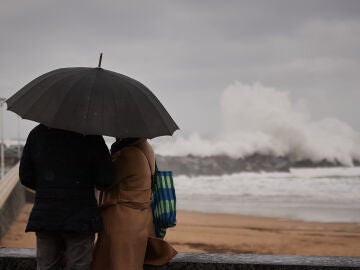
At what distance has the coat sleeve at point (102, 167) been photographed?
8.30 ft

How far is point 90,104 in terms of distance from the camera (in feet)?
8.62

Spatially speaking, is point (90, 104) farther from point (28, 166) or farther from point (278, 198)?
point (278, 198)

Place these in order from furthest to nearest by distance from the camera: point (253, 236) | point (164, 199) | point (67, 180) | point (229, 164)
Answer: point (229, 164) → point (253, 236) → point (164, 199) → point (67, 180)

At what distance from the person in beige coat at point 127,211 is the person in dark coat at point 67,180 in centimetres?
14

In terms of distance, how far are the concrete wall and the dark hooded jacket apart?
1043 millimetres

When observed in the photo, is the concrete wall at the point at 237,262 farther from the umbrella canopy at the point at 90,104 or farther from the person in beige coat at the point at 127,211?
the umbrella canopy at the point at 90,104

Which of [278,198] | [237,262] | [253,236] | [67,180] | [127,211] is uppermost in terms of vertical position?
[67,180]

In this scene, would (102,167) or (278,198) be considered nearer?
(102,167)

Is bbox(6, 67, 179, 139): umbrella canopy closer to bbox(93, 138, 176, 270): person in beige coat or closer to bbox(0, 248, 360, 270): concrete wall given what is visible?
bbox(93, 138, 176, 270): person in beige coat

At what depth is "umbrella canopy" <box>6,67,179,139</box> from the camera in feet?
8.38

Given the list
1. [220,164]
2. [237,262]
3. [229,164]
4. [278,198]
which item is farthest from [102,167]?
[229,164]

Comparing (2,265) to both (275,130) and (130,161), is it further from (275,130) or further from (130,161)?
(275,130)

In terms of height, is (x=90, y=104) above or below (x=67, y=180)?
above

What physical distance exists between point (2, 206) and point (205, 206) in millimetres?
7061
